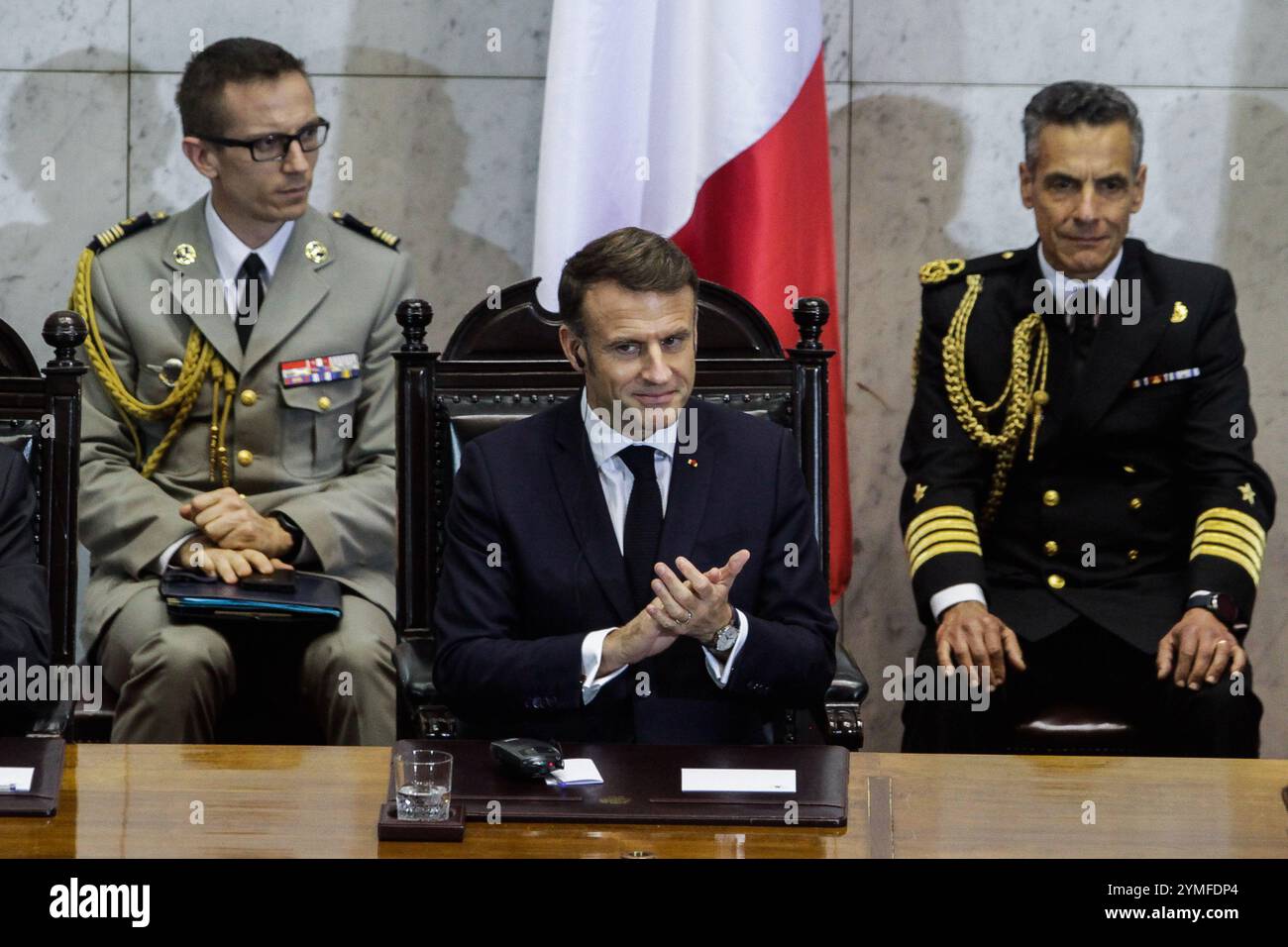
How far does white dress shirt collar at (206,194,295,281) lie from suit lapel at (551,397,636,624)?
44.1 inches

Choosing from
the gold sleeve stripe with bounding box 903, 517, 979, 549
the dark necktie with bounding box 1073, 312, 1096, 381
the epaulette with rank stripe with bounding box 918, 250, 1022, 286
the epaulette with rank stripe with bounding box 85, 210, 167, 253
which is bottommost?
the gold sleeve stripe with bounding box 903, 517, 979, 549

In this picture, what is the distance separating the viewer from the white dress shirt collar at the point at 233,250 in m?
3.83

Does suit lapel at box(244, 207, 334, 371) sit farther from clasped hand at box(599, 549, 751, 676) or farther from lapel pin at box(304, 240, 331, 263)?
clasped hand at box(599, 549, 751, 676)

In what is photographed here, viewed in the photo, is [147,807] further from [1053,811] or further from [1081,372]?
[1081,372]

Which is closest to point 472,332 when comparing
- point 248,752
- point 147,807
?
point 248,752

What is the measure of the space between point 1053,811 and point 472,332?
156 centimetres

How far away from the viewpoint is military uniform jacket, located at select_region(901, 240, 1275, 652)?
141 inches

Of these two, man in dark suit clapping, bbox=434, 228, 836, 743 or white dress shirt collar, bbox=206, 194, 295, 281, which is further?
white dress shirt collar, bbox=206, 194, 295, 281

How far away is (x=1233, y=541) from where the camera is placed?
11.4 ft

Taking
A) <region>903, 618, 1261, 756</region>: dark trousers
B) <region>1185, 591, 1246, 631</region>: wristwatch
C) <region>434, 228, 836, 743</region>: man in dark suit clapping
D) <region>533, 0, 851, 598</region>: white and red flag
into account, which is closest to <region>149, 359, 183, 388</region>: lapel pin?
<region>533, 0, 851, 598</region>: white and red flag

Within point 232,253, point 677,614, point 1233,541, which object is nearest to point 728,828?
point 677,614

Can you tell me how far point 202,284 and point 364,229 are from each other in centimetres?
39

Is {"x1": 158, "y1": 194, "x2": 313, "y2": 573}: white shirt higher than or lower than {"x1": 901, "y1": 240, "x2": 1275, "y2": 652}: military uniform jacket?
higher

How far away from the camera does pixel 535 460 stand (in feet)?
9.72
